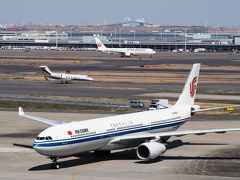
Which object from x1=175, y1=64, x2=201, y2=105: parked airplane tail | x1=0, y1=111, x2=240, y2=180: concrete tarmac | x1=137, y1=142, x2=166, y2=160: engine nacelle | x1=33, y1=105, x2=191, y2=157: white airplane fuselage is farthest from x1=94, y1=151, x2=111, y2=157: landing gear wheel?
x1=175, y1=64, x2=201, y2=105: parked airplane tail

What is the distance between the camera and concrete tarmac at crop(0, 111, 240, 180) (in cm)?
4806

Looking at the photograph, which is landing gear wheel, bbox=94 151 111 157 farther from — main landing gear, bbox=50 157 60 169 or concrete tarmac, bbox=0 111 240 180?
main landing gear, bbox=50 157 60 169

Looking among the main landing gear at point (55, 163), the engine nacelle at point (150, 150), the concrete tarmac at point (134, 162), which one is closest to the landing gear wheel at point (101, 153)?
the concrete tarmac at point (134, 162)

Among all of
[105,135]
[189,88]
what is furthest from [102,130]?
[189,88]

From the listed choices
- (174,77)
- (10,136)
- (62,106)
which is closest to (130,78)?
(174,77)

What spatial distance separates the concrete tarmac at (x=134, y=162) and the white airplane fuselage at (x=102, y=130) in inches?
66.3

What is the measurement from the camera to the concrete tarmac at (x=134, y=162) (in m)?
48.1

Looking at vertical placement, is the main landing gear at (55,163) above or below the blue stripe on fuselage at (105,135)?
below

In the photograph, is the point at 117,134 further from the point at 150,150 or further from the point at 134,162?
the point at 150,150

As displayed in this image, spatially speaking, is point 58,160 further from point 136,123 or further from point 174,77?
point 174,77

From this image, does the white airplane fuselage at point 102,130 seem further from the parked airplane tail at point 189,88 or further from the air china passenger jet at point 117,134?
the parked airplane tail at point 189,88

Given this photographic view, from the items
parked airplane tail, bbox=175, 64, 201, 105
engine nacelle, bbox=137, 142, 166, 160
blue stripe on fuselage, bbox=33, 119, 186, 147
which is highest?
parked airplane tail, bbox=175, 64, 201, 105

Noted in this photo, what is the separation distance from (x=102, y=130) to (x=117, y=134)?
1.81 meters

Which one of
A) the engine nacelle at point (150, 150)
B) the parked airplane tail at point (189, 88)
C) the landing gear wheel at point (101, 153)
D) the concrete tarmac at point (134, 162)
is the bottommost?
the concrete tarmac at point (134, 162)
